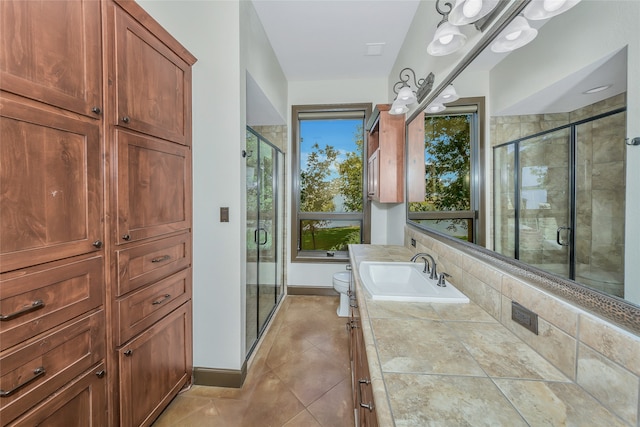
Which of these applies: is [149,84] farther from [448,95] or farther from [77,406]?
[448,95]

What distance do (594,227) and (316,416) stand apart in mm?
1693

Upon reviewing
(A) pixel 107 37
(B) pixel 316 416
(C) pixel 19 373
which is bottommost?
(B) pixel 316 416

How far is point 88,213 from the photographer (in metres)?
1.10

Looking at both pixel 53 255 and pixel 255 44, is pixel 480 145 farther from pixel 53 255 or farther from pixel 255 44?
pixel 255 44

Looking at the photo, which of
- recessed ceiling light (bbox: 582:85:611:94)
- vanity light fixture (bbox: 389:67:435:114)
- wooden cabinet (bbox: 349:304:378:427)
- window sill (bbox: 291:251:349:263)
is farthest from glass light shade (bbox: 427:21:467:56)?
window sill (bbox: 291:251:349:263)

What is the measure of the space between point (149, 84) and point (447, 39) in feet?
5.14

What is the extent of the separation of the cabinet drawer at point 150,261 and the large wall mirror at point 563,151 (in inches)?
66.7

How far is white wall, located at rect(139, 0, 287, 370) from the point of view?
5.95 feet

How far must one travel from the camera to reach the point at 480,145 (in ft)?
4.09

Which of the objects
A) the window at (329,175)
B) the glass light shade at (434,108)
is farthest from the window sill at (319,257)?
the glass light shade at (434,108)

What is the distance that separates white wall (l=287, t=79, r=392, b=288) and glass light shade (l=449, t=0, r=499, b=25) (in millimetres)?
2390

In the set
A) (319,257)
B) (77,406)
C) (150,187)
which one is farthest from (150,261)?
(319,257)

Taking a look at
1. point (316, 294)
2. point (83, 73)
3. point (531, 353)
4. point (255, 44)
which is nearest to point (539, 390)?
point (531, 353)

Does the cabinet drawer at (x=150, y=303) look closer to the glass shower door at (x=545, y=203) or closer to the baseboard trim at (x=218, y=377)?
the baseboard trim at (x=218, y=377)
